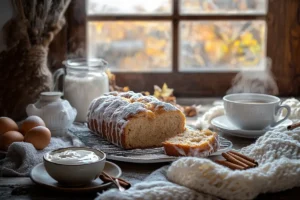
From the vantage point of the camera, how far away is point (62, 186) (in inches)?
46.4

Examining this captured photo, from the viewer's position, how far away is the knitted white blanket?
1106mm

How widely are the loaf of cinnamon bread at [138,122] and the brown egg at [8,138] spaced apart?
206 mm

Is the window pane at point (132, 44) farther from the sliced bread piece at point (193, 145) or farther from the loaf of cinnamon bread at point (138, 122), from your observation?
the sliced bread piece at point (193, 145)

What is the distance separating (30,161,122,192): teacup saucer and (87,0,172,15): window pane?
2.66 feet

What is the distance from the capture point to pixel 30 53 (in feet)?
5.61

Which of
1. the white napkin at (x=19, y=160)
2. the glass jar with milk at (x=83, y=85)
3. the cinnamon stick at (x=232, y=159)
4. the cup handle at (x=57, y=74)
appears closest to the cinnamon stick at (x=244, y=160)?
the cinnamon stick at (x=232, y=159)

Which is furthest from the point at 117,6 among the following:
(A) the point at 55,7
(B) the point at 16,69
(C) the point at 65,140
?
(C) the point at 65,140

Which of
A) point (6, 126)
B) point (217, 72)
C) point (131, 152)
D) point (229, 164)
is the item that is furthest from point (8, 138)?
point (217, 72)

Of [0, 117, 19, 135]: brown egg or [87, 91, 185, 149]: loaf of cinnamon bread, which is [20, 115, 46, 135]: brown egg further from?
[87, 91, 185, 149]: loaf of cinnamon bread

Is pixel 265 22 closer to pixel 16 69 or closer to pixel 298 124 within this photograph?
pixel 298 124

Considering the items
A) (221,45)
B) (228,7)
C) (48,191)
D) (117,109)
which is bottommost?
(48,191)

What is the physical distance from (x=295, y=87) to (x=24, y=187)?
1116 millimetres

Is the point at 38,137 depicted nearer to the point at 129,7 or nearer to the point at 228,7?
the point at 129,7

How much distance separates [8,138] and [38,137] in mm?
73
